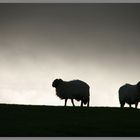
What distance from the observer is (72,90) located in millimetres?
46469

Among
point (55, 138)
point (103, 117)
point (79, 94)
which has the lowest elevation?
point (55, 138)

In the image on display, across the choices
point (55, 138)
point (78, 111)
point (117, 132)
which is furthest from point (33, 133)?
point (78, 111)

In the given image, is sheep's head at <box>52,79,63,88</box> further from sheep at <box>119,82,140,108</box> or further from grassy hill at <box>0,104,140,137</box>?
grassy hill at <box>0,104,140,137</box>

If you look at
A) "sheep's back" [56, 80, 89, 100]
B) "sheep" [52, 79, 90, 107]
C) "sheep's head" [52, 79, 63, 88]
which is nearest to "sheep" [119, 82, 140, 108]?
"sheep" [52, 79, 90, 107]

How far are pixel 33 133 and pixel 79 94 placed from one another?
1984 centimetres

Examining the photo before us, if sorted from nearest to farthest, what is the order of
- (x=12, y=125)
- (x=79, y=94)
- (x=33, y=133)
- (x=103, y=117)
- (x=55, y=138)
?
(x=55, y=138) < (x=33, y=133) < (x=12, y=125) < (x=103, y=117) < (x=79, y=94)

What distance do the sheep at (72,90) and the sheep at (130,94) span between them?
312cm

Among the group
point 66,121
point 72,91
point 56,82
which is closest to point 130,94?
point 72,91

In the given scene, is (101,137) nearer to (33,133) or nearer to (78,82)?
(33,133)

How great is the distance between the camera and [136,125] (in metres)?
30.0

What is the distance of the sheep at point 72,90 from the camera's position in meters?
46.4

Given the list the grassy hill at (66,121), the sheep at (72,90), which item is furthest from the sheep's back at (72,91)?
the grassy hill at (66,121)

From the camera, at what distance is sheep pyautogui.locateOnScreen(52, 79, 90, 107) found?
46438mm

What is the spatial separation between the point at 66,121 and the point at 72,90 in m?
15.8
